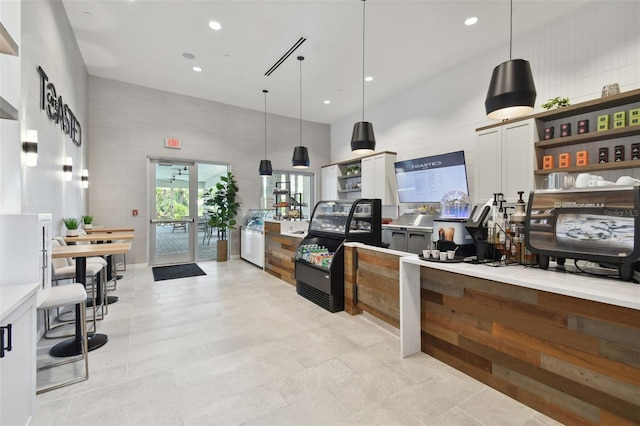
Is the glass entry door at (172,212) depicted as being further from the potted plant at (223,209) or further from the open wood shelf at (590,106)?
the open wood shelf at (590,106)

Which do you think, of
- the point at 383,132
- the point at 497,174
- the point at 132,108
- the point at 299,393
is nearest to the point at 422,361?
the point at 299,393

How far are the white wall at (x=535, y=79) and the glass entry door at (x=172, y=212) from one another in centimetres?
499

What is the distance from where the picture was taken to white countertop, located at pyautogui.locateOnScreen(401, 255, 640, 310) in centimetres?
142

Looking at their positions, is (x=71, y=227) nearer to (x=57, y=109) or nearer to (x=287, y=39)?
(x=57, y=109)

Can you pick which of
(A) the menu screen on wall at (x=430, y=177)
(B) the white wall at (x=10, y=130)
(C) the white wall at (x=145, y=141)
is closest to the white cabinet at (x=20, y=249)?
(B) the white wall at (x=10, y=130)

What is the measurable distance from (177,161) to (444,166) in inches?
241

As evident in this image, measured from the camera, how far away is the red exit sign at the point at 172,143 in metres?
6.91

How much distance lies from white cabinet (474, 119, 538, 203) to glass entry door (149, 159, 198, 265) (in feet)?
20.8

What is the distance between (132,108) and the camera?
654cm

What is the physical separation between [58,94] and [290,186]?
554 centimetres

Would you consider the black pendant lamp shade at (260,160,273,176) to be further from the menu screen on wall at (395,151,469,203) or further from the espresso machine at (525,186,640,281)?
the espresso machine at (525,186,640,281)

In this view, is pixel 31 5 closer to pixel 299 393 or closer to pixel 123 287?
pixel 123 287

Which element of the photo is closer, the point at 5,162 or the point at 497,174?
the point at 5,162

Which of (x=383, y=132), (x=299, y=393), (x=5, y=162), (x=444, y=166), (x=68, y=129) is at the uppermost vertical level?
(x=383, y=132)
